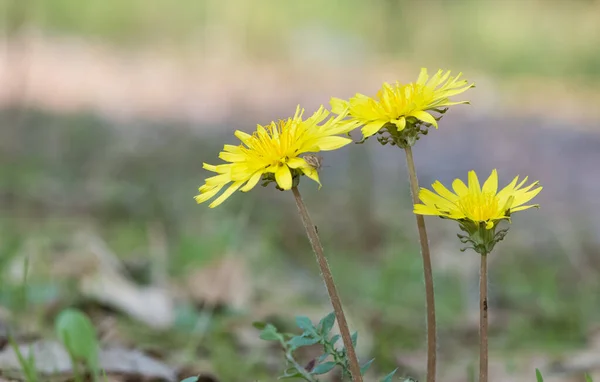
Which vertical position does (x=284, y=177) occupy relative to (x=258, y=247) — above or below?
above

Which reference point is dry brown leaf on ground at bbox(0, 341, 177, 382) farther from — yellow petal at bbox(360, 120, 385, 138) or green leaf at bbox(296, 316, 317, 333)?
yellow petal at bbox(360, 120, 385, 138)

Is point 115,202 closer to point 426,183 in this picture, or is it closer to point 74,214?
point 74,214

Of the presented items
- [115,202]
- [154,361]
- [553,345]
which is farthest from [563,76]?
[154,361]

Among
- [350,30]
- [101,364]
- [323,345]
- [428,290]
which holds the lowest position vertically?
[101,364]

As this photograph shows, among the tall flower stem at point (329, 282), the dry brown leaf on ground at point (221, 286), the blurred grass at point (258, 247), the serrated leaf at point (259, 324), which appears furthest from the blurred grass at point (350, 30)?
the tall flower stem at point (329, 282)

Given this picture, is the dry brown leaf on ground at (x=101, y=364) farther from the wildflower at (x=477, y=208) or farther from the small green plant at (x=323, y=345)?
the wildflower at (x=477, y=208)

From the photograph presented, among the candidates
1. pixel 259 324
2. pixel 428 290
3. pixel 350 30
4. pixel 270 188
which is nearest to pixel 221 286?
pixel 259 324

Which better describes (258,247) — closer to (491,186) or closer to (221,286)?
(221,286)
